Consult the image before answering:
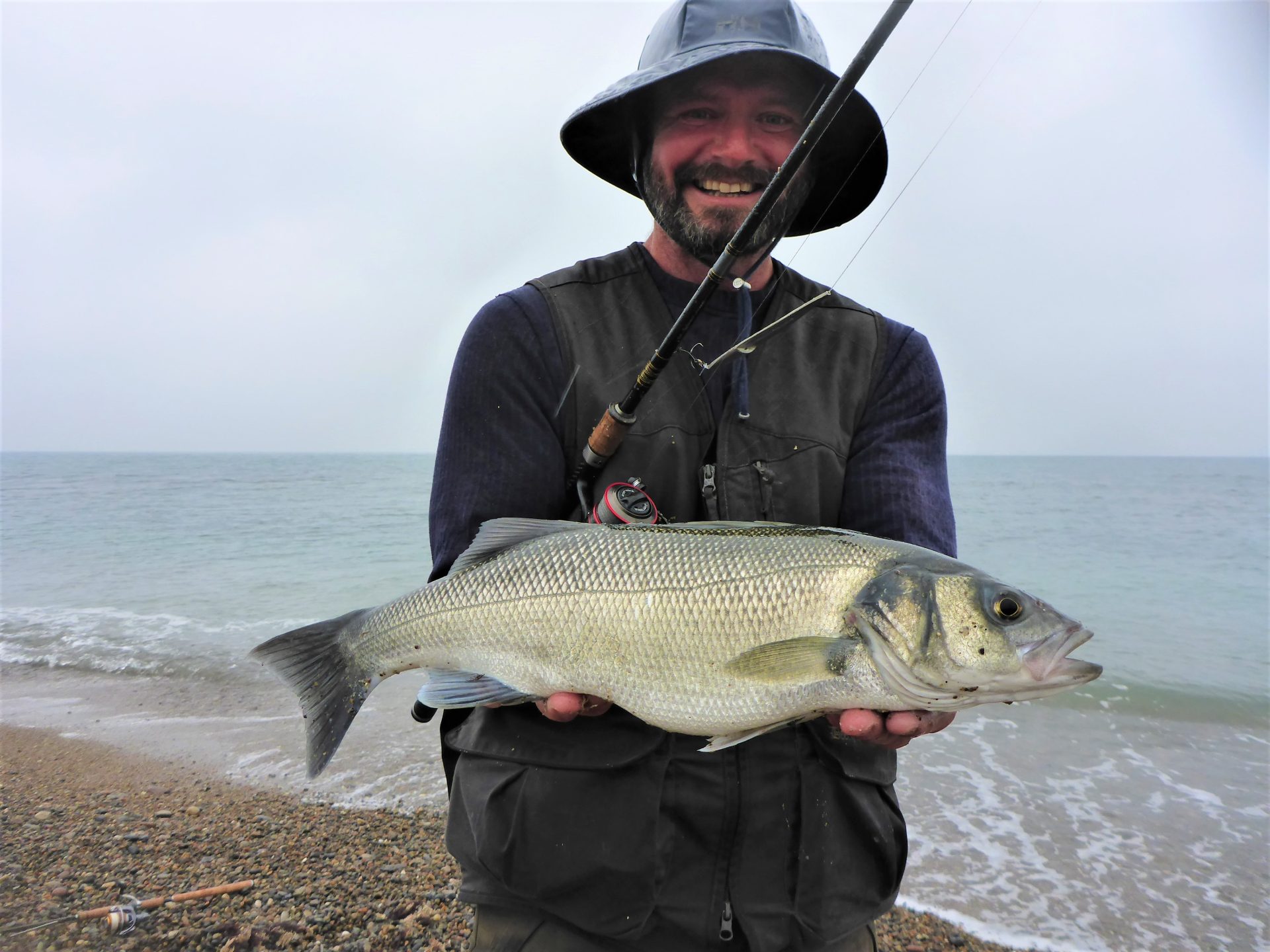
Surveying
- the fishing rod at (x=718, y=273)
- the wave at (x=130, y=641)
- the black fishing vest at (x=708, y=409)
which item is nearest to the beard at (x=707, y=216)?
the fishing rod at (x=718, y=273)

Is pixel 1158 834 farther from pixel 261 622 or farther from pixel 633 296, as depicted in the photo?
pixel 261 622

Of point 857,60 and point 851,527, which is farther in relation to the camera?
point 851,527

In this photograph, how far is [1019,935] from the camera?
4574 mm

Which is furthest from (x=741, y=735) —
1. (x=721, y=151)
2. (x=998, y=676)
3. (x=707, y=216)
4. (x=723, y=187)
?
(x=721, y=151)

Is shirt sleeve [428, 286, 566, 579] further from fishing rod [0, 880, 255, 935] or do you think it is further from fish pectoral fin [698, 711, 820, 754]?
Result: fishing rod [0, 880, 255, 935]

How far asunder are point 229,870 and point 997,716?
742cm

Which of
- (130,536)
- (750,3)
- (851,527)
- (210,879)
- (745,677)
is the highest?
(750,3)

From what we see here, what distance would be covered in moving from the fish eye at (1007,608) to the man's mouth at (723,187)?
1.72m

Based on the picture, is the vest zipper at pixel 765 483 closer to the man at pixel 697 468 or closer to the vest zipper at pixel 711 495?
the man at pixel 697 468

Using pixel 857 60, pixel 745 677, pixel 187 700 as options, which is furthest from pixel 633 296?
pixel 187 700

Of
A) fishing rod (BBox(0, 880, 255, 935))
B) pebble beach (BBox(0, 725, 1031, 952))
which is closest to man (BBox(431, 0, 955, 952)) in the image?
pebble beach (BBox(0, 725, 1031, 952))

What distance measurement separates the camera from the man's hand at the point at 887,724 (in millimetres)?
2178

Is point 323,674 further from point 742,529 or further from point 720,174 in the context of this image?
point 720,174

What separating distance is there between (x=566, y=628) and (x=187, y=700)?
8184 millimetres
